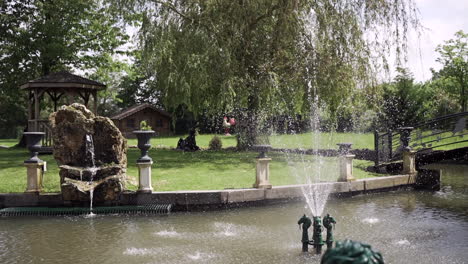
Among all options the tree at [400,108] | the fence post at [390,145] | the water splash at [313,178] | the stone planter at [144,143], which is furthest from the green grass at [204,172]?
the tree at [400,108]

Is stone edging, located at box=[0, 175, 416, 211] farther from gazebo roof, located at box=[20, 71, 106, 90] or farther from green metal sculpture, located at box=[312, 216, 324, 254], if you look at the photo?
gazebo roof, located at box=[20, 71, 106, 90]

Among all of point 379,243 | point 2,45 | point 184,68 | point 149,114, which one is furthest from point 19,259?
point 149,114

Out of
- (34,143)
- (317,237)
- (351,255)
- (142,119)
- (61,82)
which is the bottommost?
(317,237)

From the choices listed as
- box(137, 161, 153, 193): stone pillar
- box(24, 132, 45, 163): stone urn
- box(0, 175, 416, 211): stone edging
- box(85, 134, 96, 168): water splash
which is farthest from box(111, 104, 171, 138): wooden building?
box(137, 161, 153, 193): stone pillar

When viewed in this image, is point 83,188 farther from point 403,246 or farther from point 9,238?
point 403,246

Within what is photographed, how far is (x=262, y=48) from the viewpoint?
19078 millimetres

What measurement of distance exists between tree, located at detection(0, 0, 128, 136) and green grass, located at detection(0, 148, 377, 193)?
8150 mm

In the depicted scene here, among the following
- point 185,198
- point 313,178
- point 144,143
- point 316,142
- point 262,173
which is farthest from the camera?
point 316,142

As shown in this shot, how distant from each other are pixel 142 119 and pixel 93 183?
34.7 meters

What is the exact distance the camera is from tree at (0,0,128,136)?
907 inches

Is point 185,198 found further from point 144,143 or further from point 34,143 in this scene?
point 34,143

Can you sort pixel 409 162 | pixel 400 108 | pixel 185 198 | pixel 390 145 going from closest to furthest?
pixel 185 198 < pixel 409 162 < pixel 390 145 < pixel 400 108

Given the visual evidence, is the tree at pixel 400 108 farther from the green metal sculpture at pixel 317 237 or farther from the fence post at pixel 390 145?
the green metal sculpture at pixel 317 237

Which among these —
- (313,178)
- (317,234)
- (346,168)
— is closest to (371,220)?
(317,234)
